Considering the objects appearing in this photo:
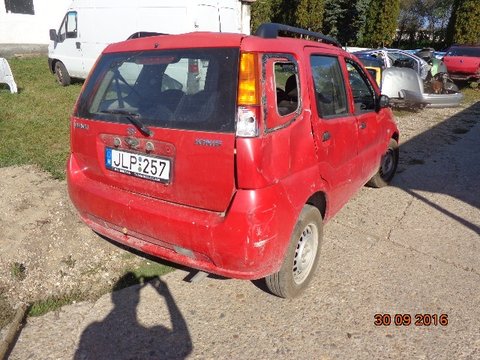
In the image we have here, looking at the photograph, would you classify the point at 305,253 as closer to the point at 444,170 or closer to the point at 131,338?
the point at 131,338

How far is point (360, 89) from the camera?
3.89 m

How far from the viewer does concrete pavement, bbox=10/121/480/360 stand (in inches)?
94.1

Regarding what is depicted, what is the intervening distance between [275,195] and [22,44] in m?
18.9

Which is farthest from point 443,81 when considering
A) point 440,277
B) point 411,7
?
point 411,7

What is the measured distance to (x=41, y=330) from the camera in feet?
8.21

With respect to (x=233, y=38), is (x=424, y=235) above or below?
below

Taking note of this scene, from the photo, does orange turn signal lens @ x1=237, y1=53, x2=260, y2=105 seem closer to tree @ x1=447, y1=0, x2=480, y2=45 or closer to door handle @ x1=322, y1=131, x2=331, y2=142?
door handle @ x1=322, y1=131, x2=331, y2=142

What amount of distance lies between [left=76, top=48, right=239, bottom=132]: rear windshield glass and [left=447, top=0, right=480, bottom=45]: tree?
27674 millimetres

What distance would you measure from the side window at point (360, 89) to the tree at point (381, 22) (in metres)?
27.0

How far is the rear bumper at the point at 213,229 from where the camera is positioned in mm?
2195

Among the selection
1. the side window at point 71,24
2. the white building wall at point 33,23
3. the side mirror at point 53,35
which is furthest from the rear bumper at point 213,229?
the white building wall at point 33,23

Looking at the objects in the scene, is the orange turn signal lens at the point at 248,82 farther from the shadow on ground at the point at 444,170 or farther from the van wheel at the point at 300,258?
the shadow on ground at the point at 444,170

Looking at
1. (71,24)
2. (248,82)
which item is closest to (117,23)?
(71,24)

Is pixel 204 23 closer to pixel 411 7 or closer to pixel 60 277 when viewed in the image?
pixel 60 277
